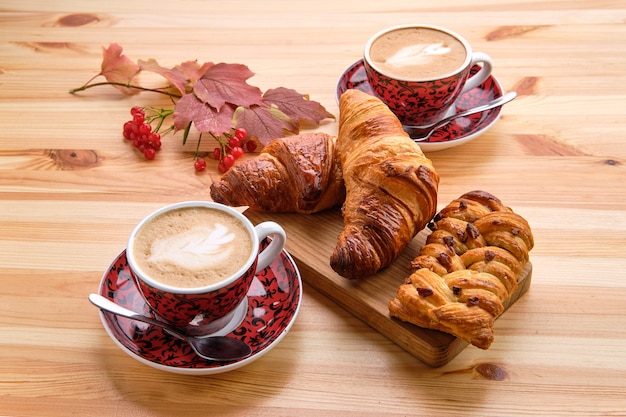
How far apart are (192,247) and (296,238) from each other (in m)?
0.29

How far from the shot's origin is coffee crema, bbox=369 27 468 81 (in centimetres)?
173

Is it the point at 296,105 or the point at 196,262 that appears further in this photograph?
the point at 296,105

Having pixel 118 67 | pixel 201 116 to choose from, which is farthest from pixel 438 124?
pixel 118 67

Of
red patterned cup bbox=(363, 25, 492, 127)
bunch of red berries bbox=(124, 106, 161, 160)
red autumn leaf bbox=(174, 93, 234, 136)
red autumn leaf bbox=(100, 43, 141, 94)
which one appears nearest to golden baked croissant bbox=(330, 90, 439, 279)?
red patterned cup bbox=(363, 25, 492, 127)

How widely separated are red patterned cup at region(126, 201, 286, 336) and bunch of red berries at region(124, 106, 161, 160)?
524 millimetres

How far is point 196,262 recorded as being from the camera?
3.93 ft

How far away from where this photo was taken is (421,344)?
4.03 feet

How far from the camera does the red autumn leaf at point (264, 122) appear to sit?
1.75 m

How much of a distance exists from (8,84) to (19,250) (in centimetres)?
70

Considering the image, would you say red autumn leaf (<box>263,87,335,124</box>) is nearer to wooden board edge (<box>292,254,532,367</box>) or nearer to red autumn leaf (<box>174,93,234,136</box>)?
red autumn leaf (<box>174,93,234,136</box>)

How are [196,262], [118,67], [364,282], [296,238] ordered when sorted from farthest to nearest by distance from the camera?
[118,67]
[296,238]
[364,282]
[196,262]

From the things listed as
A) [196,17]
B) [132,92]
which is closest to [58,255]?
[132,92]

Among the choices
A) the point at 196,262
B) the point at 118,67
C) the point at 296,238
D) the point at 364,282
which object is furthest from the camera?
the point at 118,67

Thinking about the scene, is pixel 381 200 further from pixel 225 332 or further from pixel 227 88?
pixel 227 88
